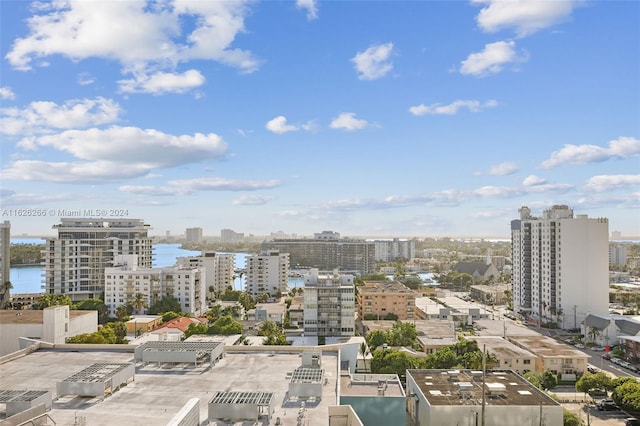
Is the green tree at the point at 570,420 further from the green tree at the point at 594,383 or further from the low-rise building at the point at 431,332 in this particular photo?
the low-rise building at the point at 431,332

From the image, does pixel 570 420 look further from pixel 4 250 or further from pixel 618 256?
pixel 618 256

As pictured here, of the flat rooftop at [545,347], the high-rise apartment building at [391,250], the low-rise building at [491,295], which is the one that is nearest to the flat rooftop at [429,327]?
the flat rooftop at [545,347]

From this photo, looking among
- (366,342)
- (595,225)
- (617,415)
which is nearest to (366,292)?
(366,342)

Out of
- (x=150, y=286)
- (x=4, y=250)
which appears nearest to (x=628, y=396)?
(x=150, y=286)

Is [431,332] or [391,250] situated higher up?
[391,250]

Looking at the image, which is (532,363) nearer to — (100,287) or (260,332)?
(260,332)

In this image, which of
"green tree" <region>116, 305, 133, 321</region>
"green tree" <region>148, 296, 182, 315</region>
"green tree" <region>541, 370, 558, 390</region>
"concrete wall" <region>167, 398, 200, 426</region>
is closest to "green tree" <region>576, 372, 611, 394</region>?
"green tree" <region>541, 370, 558, 390</region>
